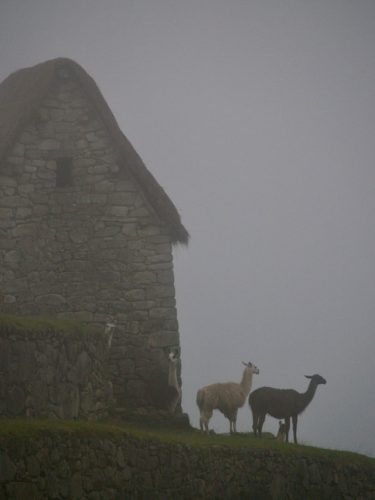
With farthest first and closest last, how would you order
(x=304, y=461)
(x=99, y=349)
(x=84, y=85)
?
(x=84, y=85), (x=99, y=349), (x=304, y=461)

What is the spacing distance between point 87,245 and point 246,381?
14.5 feet

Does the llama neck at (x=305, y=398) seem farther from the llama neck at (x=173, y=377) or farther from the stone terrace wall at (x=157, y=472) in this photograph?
the llama neck at (x=173, y=377)

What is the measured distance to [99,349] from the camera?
11633mm

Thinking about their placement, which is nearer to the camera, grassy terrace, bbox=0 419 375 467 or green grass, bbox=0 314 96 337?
grassy terrace, bbox=0 419 375 467

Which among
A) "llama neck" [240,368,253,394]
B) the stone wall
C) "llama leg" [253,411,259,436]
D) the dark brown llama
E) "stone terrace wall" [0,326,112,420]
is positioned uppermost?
the stone wall

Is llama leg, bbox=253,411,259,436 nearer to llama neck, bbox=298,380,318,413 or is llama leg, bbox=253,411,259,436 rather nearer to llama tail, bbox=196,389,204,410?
llama neck, bbox=298,380,318,413

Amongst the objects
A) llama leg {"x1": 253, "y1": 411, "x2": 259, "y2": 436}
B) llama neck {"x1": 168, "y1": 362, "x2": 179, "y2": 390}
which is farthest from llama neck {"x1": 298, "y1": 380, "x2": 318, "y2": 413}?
llama neck {"x1": 168, "y1": 362, "x2": 179, "y2": 390}

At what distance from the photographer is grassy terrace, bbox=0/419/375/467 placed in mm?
7096

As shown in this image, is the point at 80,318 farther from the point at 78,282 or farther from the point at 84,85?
the point at 84,85

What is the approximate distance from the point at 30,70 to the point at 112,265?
5.80 m

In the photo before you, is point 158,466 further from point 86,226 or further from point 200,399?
point 86,226

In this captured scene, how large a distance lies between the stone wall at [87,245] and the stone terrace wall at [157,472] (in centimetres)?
381

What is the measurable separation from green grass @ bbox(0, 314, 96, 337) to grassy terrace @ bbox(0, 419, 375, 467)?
1549 mm

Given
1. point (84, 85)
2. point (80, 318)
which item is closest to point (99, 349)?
point (80, 318)
